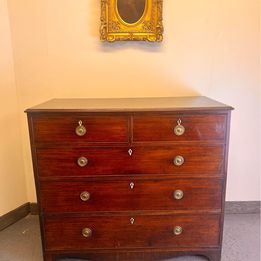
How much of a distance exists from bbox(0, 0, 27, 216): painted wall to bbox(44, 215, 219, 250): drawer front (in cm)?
64

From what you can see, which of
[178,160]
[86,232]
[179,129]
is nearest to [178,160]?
[178,160]

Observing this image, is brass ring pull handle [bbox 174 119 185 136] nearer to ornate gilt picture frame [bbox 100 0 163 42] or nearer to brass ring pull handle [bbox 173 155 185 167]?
brass ring pull handle [bbox 173 155 185 167]

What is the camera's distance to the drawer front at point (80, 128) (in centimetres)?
137

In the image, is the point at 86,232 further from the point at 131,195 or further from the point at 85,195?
the point at 131,195

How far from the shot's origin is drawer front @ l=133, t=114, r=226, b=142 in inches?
54.3

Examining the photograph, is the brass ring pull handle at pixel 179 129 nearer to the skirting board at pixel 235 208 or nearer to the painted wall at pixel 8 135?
the skirting board at pixel 235 208

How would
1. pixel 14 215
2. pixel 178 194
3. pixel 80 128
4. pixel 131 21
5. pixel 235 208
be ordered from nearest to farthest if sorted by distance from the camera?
pixel 80 128
pixel 178 194
pixel 131 21
pixel 14 215
pixel 235 208

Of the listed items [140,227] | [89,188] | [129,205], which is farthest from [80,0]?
[140,227]

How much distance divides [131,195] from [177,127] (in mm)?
460

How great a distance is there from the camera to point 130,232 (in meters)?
1.53

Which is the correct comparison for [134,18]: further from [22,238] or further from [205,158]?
[22,238]

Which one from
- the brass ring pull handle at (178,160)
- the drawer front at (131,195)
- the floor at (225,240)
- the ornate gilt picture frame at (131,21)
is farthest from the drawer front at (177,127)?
the floor at (225,240)

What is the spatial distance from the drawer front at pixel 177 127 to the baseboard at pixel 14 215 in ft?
4.08

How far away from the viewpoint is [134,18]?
5.76ft
